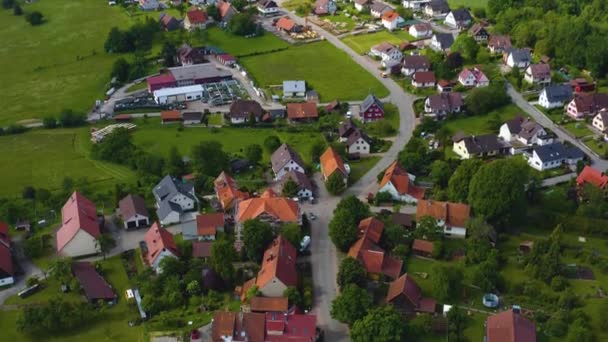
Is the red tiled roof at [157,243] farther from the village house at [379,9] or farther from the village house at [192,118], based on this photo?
the village house at [379,9]

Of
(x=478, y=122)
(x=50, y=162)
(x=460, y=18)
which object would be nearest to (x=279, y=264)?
(x=50, y=162)

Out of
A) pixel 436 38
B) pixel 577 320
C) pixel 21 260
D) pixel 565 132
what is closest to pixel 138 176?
pixel 21 260

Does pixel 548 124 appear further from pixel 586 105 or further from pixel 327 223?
pixel 327 223

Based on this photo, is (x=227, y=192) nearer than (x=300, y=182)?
Yes

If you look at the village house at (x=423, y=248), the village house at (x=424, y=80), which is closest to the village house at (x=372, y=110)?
the village house at (x=424, y=80)

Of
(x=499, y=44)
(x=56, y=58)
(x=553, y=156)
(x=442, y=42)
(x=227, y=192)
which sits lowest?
(x=442, y=42)

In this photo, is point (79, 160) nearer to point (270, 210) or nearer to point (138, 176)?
point (138, 176)
